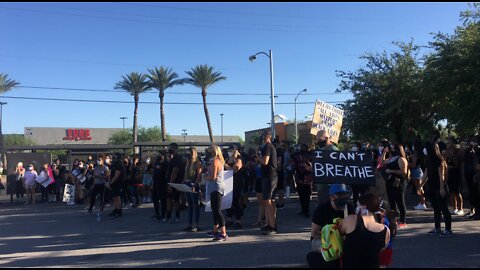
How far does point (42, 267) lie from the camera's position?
6.41 metres

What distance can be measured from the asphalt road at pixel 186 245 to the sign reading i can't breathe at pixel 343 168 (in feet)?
3.99

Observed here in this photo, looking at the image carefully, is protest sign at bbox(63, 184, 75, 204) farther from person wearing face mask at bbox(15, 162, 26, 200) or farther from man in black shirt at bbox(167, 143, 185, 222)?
man in black shirt at bbox(167, 143, 185, 222)

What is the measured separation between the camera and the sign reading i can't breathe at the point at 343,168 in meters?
6.95

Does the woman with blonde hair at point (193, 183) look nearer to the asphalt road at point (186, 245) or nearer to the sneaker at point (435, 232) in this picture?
the asphalt road at point (186, 245)

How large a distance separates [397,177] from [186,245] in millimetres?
4365

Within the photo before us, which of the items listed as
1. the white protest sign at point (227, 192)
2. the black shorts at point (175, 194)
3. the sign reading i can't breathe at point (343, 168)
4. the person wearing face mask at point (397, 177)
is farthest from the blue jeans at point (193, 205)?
the person wearing face mask at point (397, 177)

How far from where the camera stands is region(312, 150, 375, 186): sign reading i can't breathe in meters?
6.95

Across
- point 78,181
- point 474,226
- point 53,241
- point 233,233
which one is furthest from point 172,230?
point 78,181

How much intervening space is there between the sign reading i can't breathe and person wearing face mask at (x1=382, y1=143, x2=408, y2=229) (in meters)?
1.46

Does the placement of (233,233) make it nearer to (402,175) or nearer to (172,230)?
(172,230)

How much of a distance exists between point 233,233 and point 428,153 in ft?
13.7

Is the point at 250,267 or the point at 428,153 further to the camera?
the point at 428,153

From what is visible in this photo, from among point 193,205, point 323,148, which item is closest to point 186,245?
point 193,205

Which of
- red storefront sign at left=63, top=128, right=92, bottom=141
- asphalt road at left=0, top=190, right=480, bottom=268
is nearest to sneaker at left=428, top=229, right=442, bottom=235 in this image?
asphalt road at left=0, top=190, right=480, bottom=268
